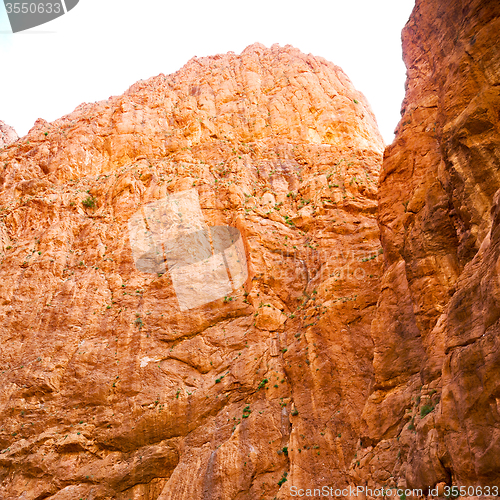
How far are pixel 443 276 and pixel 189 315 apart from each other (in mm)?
13479

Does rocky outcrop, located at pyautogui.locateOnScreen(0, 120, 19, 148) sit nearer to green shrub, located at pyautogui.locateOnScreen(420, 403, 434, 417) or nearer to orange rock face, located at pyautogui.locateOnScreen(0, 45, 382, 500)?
orange rock face, located at pyautogui.locateOnScreen(0, 45, 382, 500)

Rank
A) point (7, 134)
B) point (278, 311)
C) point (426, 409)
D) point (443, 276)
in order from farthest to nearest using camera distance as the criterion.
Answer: point (7, 134) < point (278, 311) < point (443, 276) < point (426, 409)

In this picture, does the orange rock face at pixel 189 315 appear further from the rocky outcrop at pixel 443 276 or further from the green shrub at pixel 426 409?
the green shrub at pixel 426 409

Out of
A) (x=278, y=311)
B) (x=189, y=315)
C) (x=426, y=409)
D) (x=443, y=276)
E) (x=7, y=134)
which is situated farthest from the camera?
(x=7, y=134)

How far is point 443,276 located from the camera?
11.6 metres

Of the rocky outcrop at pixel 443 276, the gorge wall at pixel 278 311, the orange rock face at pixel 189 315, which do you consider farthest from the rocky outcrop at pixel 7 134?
the rocky outcrop at pixel 443 276

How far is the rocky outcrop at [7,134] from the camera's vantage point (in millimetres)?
57469

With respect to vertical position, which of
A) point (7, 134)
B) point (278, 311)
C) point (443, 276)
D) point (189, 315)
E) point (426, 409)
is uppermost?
point (7, 134)

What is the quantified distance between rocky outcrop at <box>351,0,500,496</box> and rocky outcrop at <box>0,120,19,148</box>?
190 feet

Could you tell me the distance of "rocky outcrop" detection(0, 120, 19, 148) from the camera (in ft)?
189

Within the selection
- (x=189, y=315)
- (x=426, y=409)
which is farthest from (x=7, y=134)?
(x=426, y=409)

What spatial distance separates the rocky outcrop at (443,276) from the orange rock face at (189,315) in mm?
720

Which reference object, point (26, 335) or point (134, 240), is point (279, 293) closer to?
point (134, 240)

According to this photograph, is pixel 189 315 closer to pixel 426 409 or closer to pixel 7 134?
pixel 426 409
